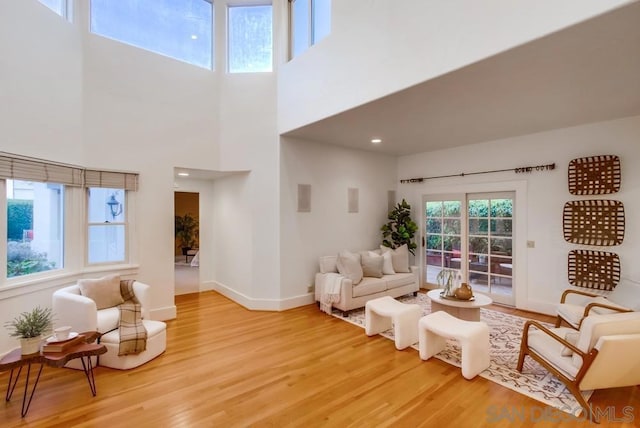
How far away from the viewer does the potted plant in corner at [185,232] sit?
9.87 metres

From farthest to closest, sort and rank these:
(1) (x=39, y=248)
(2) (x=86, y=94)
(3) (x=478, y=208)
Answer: (3) (x=478, y=208)
(2) (x=86, y=94)
(1) (x=39, y=248)

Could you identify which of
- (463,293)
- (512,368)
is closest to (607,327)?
(512,368)

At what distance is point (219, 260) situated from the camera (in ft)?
19.6

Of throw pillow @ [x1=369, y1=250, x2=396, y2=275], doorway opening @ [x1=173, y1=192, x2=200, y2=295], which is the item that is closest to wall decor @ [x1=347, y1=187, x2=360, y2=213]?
throw pillow @ [x1=369, y1=250, x2=396, y2=275]

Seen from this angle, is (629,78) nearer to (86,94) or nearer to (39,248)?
(86,94)

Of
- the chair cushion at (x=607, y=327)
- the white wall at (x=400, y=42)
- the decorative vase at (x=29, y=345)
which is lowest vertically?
the decorative vase at (x=29, y=345)

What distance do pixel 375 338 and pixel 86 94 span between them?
4.89 meters

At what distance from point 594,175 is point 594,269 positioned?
1292 millimetres

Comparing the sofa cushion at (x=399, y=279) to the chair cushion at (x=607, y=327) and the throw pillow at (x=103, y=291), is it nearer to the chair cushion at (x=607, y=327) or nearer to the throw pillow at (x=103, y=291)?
the chair cushion at (x=607, y=327)

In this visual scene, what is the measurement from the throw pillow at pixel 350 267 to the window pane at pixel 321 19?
128 inches

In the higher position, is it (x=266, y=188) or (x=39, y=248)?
(x=266, y=188)

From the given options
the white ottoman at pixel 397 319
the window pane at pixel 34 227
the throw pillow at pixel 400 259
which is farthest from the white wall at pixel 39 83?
the throw pillow at pixel 400 259

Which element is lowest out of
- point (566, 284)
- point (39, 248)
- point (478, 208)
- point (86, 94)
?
point (566, 284)

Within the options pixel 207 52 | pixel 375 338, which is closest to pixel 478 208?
pixel 375 338
